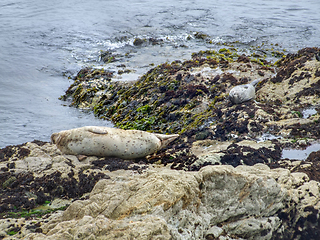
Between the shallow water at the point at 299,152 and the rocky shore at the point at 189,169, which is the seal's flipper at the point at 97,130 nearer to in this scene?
the rocky shore at the point at 189,169

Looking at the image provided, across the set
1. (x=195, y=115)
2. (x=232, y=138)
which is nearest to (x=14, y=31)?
(x=195, y=115)

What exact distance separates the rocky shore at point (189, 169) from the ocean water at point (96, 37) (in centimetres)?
207

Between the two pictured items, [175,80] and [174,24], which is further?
[174,24]

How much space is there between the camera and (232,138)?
699 centimetres

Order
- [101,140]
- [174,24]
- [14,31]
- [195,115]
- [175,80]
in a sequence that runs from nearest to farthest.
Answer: [101,140] → [195,115] → [175,80] → [14,31] → [174,24]

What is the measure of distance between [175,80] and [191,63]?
1.27m

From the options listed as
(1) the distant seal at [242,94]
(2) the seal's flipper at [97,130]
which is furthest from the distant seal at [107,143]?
(1) the distant seal at [242,94]

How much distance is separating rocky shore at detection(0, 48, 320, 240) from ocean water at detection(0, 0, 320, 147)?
2.07m

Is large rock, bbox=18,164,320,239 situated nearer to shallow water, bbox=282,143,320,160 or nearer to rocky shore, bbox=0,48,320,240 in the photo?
rocky shore, bbox=0,48,320,240

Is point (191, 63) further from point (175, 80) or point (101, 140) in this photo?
point (101, 140)

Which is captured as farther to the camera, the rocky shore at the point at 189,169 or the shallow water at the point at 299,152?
the shallow water at the point at 299,152

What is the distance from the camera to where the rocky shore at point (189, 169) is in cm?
319

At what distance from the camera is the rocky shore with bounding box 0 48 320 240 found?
3.19 meters

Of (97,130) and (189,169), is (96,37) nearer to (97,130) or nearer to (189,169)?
(97,130)
